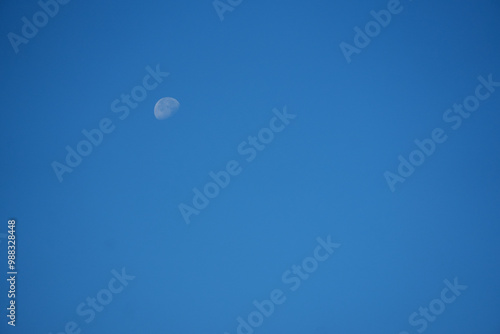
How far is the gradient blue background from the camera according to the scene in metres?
2.39

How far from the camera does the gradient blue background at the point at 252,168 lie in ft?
7.86

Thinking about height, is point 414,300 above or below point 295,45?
below

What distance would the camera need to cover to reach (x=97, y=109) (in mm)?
2416

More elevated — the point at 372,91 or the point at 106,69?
the point at 106,69

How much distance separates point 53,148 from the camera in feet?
7.88

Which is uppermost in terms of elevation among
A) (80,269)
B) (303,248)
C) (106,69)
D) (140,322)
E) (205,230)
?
(106,69)

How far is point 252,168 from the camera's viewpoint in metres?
2.43

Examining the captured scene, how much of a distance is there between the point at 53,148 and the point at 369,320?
95.8 inches

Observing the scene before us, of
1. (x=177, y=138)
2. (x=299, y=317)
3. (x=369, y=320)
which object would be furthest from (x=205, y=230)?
(x=369, y=320)

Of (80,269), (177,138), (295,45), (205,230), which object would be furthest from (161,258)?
(295,45)

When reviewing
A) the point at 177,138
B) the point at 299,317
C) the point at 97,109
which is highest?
the point at 97,109

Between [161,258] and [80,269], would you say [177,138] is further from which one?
[80,269]

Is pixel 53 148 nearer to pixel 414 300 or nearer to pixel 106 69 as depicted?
pixel 106 69

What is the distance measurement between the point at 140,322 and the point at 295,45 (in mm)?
2163
